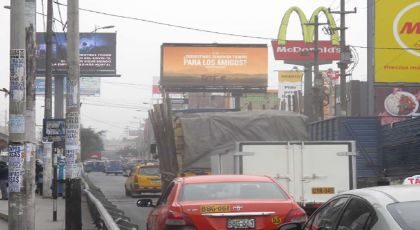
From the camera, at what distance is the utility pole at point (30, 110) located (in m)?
10.9

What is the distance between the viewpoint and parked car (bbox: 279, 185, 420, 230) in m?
4.84

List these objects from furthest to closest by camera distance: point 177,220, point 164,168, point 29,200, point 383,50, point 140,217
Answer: point 383,50
point 164,168
point 140,217
point 29,200
point 177,220

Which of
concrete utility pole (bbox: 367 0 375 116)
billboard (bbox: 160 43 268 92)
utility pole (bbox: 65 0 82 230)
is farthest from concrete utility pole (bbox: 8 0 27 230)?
billboard (bbox: 160 43 268 92)

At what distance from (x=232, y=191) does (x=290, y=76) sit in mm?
66827

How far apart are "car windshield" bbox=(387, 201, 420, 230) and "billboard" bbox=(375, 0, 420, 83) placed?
31.1 metres

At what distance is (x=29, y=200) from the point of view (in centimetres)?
1084

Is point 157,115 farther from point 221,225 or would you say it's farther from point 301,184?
point 221,225

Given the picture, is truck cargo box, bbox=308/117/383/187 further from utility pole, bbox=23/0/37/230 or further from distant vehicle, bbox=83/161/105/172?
distant vehicle, bbox=83/161/105/172

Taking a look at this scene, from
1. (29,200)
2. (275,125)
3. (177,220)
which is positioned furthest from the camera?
(275,125)

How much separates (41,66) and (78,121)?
50.4 meters

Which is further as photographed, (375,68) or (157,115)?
(375,68)

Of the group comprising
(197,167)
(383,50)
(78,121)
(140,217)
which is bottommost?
(140,217)

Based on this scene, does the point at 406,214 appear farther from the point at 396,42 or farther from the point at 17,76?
the point at 396,42

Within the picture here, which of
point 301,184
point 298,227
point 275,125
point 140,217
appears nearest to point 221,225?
point 298,227
